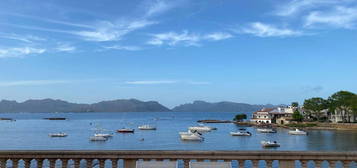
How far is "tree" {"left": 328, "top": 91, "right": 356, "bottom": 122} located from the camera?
4860 inches

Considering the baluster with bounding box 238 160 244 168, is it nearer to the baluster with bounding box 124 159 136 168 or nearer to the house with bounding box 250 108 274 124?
the baluster with bounding box 124 159 136 168

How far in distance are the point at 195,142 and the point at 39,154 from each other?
74.6 meters

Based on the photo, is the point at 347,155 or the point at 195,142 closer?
the point at 347,155

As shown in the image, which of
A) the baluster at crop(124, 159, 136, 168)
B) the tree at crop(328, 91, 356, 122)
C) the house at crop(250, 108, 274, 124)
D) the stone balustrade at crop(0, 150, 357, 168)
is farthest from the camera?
the house at crop(250, 108, 274, 124)

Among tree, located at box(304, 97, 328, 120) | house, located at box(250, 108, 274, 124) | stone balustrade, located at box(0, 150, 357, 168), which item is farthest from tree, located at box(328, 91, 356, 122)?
stone balustrade, located at box(0, 150, 357, 168)

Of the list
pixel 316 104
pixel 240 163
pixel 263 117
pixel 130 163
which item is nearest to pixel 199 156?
pixel 240 163

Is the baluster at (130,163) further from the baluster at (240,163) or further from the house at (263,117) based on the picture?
the house at (263,117)

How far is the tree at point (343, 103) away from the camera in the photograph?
123450 mm

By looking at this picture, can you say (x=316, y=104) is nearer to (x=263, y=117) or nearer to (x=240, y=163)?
(x=263, y=117)

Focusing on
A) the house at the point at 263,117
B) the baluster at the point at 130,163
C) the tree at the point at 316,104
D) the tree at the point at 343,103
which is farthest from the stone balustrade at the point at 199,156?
the house at the point at 263,117

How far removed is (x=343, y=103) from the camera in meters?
126

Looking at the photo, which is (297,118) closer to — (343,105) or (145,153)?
(343,105)

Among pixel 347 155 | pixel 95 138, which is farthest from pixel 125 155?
pixel 95 138

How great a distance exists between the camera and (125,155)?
9273 mm
